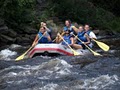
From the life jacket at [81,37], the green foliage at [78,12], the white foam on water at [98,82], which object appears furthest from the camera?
the green foliage at [78,12]

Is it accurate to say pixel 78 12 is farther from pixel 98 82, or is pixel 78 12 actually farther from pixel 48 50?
pixel 98 82

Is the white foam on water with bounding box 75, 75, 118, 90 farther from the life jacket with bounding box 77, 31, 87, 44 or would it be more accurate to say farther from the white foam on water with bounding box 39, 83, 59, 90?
the life jacket with bounding box 77, 31, 87, 44

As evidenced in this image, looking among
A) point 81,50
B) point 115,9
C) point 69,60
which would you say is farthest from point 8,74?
point 115,9

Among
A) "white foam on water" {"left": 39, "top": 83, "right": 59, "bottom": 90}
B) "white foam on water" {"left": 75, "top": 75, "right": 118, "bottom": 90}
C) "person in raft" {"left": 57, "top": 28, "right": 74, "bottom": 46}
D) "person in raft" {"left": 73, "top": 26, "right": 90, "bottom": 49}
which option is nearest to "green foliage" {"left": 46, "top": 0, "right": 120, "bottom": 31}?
"person in raft" {"left": 73, "top": 26, "right": 90, "bottom": 49}

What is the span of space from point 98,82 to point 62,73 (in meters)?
1.61

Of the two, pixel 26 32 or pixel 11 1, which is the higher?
pixel 11 1

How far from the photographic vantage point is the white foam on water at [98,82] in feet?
34.0

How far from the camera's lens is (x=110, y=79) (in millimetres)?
11070

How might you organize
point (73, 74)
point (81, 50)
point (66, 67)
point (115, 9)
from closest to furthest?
1. point (73, 74)
2. point (66, 67)
3. point (81, 50)
4. point (115, 9)

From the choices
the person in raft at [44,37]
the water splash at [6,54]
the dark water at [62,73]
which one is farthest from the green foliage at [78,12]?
the dark water at [62,73]

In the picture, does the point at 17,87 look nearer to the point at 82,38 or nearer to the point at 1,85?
the point at 1,85

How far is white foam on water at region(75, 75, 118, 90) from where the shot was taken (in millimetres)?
10375

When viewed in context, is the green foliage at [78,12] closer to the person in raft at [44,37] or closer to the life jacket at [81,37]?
the life jacket at [81,37]

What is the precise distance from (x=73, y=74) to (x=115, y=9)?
21238mm
